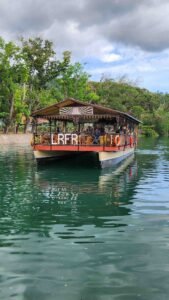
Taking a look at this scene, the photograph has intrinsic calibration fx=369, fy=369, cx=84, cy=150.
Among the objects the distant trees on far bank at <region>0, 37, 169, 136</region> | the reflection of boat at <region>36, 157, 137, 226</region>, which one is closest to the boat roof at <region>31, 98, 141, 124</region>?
the reflection of boat at <region>36, 157, 137, 226</region>

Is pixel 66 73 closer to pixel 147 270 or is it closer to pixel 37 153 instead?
pixel 37 153

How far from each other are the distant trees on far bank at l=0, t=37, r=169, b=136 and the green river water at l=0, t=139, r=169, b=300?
2777 cm

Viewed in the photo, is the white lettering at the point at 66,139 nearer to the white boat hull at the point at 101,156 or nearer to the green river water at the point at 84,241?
the white boat hull at the point at 101,156

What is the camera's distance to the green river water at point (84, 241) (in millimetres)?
5336

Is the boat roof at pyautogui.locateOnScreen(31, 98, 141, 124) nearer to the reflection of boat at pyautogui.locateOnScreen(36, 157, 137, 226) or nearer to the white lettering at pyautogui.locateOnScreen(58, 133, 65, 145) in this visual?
the white lettering at pyautogui.locateOnScreen(58, 133, 65, 145)

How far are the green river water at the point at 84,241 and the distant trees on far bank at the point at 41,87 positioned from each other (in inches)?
1093

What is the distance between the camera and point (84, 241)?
7.43 metres

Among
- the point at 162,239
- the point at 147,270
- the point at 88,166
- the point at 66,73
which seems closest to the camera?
the point at 147,270

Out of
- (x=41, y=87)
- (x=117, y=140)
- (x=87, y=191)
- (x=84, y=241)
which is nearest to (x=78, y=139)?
Result: (x=117, y=140)

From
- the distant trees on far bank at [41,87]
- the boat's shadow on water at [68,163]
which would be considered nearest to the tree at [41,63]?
the distant trees on far bank at [41,87]

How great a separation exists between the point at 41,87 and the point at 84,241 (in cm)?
5584

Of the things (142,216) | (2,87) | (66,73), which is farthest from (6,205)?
(66,73)

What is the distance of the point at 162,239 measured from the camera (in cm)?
761

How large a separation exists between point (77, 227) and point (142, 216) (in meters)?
1.98
